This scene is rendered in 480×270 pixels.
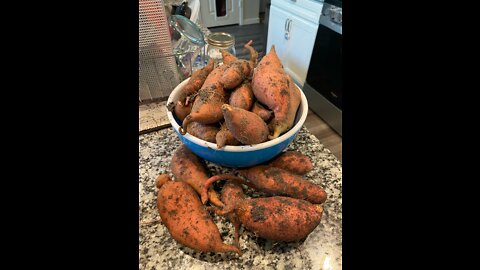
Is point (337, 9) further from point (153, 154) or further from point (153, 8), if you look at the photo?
point (153, 154)

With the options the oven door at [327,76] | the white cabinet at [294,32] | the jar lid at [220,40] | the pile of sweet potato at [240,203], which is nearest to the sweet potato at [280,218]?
the pile of sweet potato at [240,203]

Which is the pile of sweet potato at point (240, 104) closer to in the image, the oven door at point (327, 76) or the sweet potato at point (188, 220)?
the sweet potato at point (188, 220)

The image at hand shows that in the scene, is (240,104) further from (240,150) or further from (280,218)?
(280,218)

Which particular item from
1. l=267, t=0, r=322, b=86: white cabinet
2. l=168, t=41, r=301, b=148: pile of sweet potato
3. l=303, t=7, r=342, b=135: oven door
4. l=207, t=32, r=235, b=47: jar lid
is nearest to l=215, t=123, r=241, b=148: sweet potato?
l=168, t=41, r=301, b=148: pile of sweet potato

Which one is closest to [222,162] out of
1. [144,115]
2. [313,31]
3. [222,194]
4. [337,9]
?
[222,194]

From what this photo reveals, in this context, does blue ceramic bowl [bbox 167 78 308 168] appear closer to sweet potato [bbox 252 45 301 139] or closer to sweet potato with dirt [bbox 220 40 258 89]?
sweet potato [bbox 252 45 301 139]

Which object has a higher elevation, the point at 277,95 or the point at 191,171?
the point at 277,95

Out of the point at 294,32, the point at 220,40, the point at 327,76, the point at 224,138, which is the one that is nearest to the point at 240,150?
the point at 224,138
